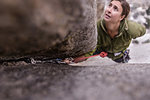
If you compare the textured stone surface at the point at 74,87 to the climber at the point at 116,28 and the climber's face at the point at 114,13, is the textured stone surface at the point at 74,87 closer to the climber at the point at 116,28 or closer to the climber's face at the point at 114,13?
the climber at the point at 116,28

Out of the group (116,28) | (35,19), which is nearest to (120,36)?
(116,28)

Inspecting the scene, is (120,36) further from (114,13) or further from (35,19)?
(35,19)

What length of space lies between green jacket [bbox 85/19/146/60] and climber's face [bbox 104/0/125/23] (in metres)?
0.11

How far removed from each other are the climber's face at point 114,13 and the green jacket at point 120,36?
4.5 inches

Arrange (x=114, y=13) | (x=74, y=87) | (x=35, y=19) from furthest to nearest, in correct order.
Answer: (x=114, y=13) < (x=74, y=87) < (x=35, y=19)

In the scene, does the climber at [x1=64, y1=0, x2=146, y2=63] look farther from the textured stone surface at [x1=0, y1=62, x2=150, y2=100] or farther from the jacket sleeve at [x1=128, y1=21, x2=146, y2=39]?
the textured stone surface at [x1=0, y1=62, x2=150, y2=100]

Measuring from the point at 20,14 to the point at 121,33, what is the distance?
62.9 inches

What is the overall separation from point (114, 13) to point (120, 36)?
1.04ft

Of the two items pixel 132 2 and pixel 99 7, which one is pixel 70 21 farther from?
pixel 132 2

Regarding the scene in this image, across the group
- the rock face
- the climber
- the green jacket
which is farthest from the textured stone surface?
the green jacket

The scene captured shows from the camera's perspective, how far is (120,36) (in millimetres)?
1735

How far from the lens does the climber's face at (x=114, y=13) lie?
1.63 m

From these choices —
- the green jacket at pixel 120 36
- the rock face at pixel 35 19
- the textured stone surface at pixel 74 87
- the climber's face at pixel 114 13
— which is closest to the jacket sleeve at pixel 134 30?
the green jacket at pixel 120 36

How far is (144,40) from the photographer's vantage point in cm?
342
